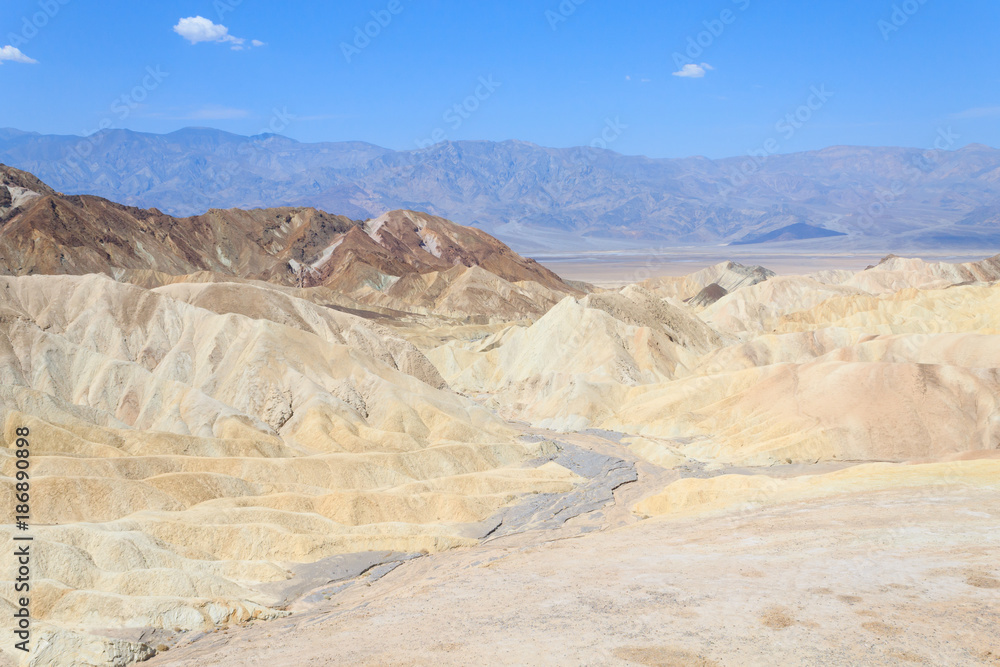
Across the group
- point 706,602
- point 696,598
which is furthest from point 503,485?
point 706,602

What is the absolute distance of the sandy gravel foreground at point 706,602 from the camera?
23.7m

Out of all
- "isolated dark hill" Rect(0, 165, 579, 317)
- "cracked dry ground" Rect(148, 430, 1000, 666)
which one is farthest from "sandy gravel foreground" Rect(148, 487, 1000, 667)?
"isolated dark hill" Rect(0, 165, 579, 317)

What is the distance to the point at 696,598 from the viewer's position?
27.6 m

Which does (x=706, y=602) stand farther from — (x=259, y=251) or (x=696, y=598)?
(x=259, y=251)

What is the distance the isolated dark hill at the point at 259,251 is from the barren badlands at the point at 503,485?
58.4m

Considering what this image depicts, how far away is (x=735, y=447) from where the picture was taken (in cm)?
5875

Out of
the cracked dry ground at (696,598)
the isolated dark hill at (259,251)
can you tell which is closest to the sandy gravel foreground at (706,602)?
the cracked dry ground at (696,598)

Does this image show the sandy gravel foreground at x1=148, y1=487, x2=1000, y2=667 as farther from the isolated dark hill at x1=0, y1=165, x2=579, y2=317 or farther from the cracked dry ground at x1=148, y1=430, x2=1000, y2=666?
the isolated dark hill at x1=0, y1=165, x2=579, y2=317

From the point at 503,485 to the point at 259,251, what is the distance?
454 feet

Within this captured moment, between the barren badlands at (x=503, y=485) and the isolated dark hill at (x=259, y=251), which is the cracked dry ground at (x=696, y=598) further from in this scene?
the isolated dark hill at (x=259, y=251)

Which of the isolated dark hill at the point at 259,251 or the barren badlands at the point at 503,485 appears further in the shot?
the isolated dark hill at the point at 259,251

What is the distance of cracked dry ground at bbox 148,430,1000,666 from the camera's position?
23.7 m

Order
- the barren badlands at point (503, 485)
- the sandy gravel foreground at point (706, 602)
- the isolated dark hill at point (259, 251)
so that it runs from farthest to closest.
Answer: the isolated dark hill at point (259, 251)
the barren badlands at point (503, 485)
the sandy gravel foreground at point (706, 602)

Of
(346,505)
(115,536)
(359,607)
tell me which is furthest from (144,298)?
(359,607)
